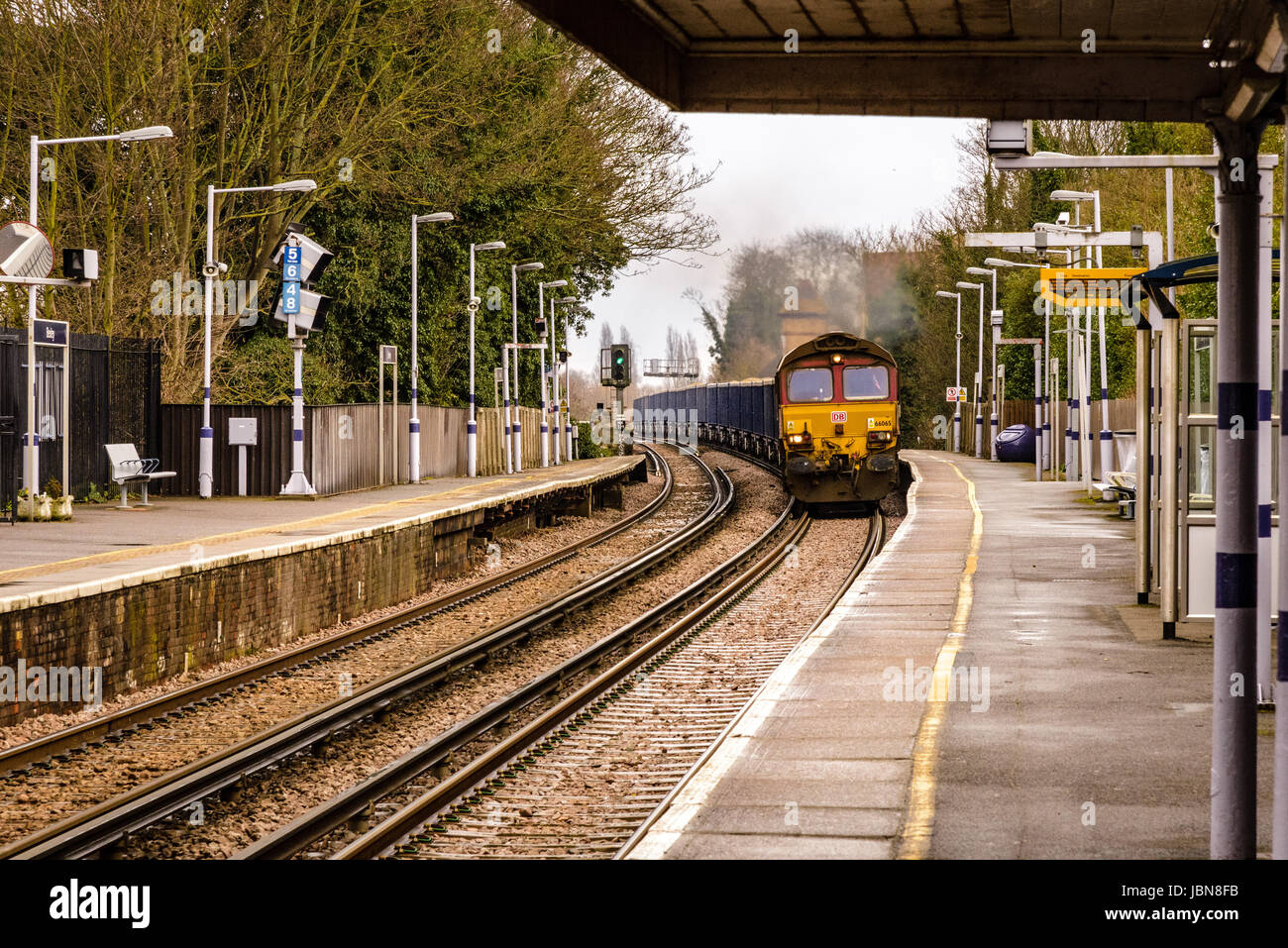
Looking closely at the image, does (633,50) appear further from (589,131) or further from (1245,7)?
(589,131)

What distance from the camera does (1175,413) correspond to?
11.2m

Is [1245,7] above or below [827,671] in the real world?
above

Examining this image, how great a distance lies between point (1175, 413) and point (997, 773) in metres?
4.35

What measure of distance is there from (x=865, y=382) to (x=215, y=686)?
20494 mm

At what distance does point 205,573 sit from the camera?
46.1 ft

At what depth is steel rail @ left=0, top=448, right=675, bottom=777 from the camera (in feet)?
33.5

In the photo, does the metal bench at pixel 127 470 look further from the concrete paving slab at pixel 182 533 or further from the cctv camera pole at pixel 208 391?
the cctv camera pole at pixel 208 391

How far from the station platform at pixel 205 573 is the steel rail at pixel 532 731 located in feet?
10.5

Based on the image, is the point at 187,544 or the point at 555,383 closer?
the point at 187,544

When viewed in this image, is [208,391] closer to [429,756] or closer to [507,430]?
[507,430]

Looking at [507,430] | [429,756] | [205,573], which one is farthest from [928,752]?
[507,430]

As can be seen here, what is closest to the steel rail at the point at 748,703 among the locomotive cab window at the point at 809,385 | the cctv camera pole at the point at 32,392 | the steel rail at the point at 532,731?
the steel rail at the point at 532,731

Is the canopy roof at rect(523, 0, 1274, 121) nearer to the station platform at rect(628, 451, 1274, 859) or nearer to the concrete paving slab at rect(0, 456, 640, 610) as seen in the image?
the station platform at rect(628, 451, 1274, 859)
